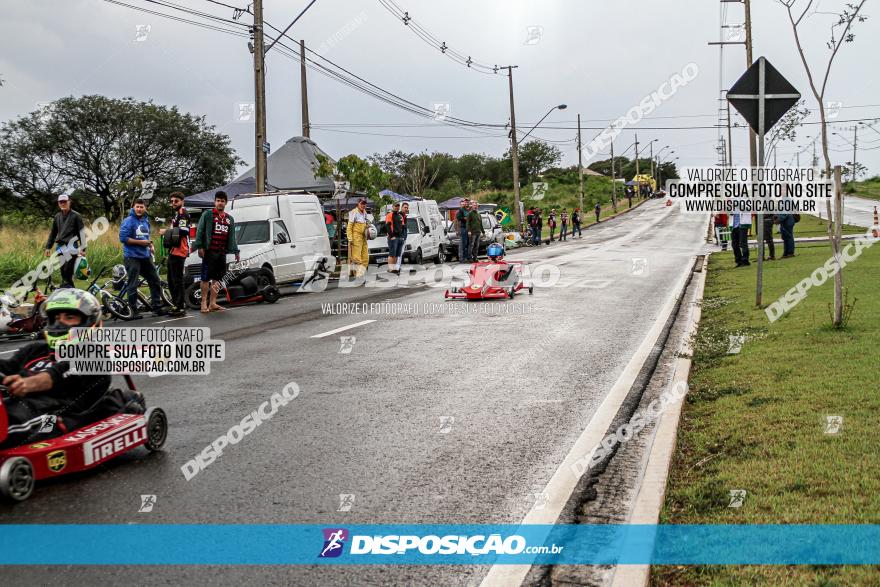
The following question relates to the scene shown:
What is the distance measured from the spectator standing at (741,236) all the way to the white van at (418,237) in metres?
11.6

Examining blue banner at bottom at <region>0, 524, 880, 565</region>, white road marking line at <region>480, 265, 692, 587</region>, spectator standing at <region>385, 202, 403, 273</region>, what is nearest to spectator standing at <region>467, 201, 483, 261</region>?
spectator standing at <region>385, 202, 403, 273</region>

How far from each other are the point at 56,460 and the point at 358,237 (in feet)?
59.5

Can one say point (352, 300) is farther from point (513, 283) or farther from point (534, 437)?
point (534, 437)

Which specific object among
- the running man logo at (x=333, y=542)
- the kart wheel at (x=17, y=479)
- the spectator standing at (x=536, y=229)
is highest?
the spectator standing at (x=536, y=229)

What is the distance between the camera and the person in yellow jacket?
22.4 m

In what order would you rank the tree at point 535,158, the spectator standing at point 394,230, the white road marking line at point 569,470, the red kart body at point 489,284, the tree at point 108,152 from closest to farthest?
1. the white road marking line at point 569,470
2. the red kart body at point 489,284
3. the spectator standing at point 394,230
4. the tree at point 108,152
5. the tree at point 535,158

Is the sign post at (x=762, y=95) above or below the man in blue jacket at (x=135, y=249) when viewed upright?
above

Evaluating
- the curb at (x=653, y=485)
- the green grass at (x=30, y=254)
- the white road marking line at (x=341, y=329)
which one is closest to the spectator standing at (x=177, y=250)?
the green grass at (x=30, y=254)

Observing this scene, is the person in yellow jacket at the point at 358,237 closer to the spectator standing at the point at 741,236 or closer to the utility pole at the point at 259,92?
the utility pole at the point at 259,92

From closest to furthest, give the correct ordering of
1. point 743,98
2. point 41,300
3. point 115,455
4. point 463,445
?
point 115,455, point 463,445, point 743,98, point 41,300

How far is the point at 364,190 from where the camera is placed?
31797mm

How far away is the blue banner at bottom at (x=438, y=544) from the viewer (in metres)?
3.65

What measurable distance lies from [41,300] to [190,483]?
9.33 m

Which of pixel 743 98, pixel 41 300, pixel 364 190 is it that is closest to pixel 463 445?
pixel 743 98
